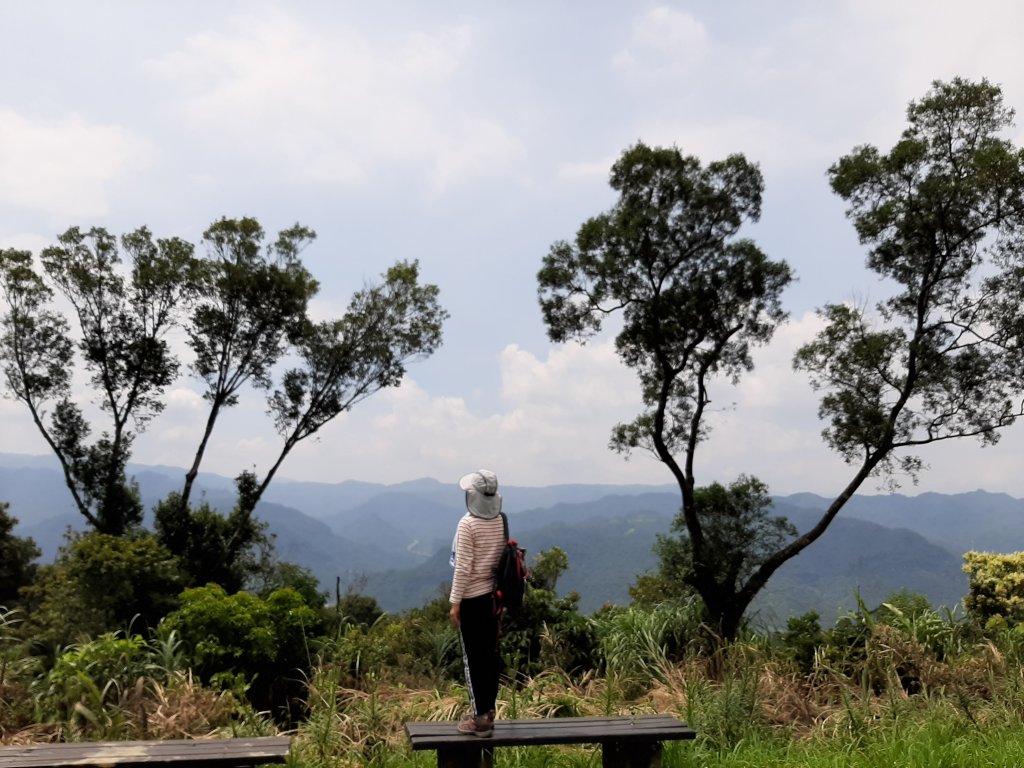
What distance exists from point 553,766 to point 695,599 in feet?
27.1

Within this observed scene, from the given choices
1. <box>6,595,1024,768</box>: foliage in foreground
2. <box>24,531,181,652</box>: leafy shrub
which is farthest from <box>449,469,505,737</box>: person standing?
<box>24,531,181,652</box>: leafy shrub

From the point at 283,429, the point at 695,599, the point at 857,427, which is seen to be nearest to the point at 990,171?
the point at 857,427

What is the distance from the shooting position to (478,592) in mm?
4941

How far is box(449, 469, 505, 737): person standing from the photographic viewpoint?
4.92 metres

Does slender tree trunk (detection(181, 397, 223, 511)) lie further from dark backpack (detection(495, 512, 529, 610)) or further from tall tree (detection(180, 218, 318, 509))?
dark backpack (detection(495, 512, 529, 610))

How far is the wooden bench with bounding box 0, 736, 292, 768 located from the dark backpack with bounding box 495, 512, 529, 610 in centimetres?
145

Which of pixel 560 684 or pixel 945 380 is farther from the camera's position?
pixel 945 380

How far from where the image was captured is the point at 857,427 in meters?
14.9

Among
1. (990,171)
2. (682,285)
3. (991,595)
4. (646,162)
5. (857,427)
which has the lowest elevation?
(991,595)

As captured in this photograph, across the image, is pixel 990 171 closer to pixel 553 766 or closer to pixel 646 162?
pixel 646 162

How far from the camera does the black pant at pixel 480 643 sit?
195 inches

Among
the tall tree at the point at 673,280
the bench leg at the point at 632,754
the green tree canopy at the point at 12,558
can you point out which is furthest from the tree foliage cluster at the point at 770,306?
the green tree canopy at the point at 12,558

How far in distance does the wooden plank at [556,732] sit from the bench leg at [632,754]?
11 cm

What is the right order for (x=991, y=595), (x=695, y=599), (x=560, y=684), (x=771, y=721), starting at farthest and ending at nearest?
1. (x=991, y=595)
2. (x=695, y=599)
3. (x=560, y=684)
4. (x=771, y=721)
